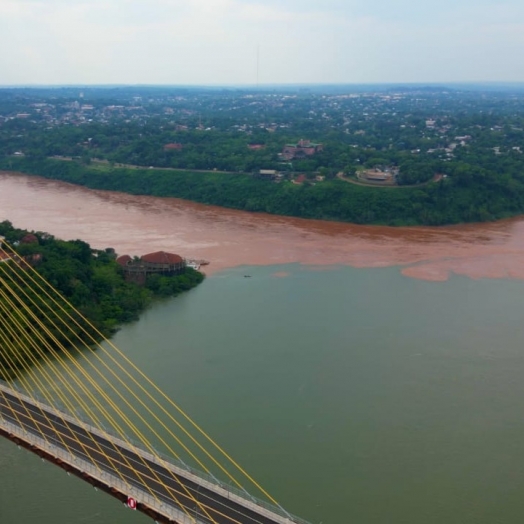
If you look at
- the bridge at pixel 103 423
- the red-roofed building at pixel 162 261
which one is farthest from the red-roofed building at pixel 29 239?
the red-roofed building at pixel 162 261

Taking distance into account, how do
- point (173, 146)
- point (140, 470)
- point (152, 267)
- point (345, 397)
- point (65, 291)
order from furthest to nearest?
point (173, 146)
point (152, 267)
point (65, 291)
point (345, 397)
point (140, 470)

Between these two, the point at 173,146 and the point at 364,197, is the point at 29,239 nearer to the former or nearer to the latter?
the point at 364,197

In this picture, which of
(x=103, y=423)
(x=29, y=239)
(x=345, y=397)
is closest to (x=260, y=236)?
(x=29, y=239)

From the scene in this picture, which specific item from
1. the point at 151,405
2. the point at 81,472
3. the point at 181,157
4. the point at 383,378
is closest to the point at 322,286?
the point at 383,378

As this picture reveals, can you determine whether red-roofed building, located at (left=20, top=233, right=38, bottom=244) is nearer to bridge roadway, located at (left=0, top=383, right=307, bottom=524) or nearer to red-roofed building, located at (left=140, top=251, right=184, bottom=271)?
red-roofed building, located at (left=140, top=251, right=184, bottom=271)

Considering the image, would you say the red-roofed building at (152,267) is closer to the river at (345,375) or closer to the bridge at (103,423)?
the river at (345,375)

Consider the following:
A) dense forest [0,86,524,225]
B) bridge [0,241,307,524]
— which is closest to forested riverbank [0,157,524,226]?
dense forest [0,86,524,225]
